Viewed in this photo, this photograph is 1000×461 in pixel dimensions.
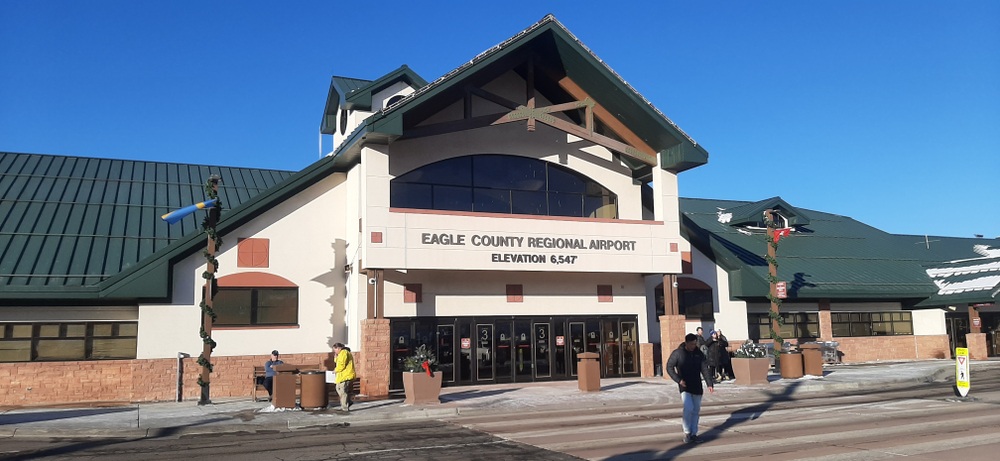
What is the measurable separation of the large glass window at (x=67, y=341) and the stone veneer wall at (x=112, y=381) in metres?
0.28

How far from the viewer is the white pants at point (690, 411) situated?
1216 centimetres

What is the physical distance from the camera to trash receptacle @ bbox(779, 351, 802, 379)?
24.1 metres

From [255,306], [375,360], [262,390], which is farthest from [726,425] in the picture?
[255,306]

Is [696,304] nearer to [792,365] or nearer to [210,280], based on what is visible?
[792,365]

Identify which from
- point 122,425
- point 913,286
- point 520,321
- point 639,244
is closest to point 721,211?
point 913,286

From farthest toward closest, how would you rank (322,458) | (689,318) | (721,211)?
(721,211) → (689,318) → (322,458)

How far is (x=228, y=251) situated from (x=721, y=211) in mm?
24035

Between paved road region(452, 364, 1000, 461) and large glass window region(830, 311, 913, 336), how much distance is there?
44.3 ft

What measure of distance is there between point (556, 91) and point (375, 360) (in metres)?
11.3

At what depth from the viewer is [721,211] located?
1491 inches

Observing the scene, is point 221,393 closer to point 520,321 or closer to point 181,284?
point 181,284

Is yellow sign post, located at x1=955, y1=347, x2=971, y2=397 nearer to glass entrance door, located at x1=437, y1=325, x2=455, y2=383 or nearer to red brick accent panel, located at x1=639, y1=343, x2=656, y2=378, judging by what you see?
red brick accent panel, located at x1=639, y1=343, x2=656, y2=378

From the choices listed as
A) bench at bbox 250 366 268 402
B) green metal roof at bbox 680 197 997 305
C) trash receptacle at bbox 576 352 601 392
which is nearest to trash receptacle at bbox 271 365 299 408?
bench at bbox 250 366 268 402

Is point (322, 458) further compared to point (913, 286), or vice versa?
point (913, 286)
